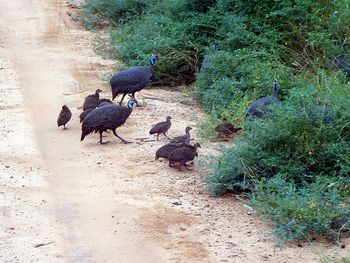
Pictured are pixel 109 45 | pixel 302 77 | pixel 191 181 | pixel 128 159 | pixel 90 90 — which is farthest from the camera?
pixel 109 45

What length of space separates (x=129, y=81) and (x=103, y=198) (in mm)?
4313

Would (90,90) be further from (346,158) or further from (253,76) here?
(346,158)

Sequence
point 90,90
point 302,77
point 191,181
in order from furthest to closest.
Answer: point 90,90, point 302,77, point 191,181

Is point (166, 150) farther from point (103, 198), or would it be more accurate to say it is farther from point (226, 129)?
point (103, 198)

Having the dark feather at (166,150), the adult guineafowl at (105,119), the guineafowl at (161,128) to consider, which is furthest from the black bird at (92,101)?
the dark feather at (166,150)

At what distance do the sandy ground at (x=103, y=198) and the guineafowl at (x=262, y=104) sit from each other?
35.2 inches

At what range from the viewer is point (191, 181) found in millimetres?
11578

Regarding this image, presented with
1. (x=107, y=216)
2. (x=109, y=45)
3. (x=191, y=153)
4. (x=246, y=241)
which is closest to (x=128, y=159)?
(x=191, y=153)

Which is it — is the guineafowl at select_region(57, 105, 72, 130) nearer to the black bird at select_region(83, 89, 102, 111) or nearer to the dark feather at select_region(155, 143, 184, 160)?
the black bird at select_region(83, 89, 102, 111)

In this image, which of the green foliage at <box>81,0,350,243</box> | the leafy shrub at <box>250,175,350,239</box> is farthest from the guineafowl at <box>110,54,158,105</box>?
the leafy shrub at <box>250,175,350,239</box>

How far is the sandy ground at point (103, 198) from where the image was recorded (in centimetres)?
945

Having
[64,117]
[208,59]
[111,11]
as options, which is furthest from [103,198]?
[111,11]

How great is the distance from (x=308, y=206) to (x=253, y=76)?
5.51 m

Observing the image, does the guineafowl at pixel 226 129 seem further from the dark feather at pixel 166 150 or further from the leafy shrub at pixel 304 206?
the leafy shrub at pixel 304 206
